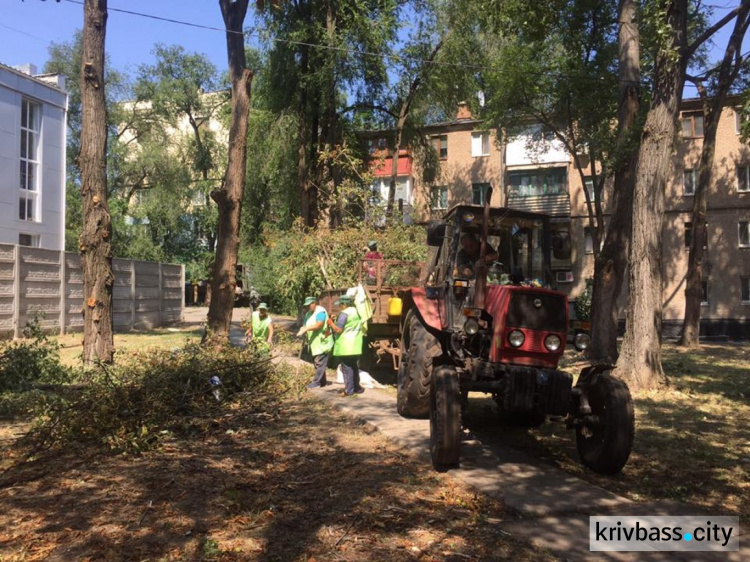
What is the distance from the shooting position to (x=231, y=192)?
11.9m

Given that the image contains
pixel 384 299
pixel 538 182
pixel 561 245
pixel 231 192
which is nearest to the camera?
pixel 561 245

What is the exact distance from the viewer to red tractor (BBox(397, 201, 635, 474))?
5.40 metres

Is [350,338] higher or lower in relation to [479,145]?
lower

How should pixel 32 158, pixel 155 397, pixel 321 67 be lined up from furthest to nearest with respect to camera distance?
pixel 32 158
pixel 321 67
pixel 155 397

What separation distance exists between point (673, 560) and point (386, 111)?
21.4m

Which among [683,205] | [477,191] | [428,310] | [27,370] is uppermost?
[477,191]

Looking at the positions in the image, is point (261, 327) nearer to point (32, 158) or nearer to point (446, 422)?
point (446, 422)

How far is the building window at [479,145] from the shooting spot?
32.8m

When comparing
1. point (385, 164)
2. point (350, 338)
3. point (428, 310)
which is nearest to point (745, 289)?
point (385, 164)

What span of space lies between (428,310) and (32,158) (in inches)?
1115

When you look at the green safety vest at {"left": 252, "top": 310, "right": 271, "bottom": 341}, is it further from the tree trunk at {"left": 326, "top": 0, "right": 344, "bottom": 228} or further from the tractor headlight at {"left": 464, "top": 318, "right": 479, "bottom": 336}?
the tree trunk at {"left": 326, "top": 0, "right": 344, "bottom": 228}


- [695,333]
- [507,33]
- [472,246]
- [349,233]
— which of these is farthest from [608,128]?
[472,246]

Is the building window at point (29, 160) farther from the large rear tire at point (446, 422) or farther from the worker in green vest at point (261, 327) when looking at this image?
the large rear tire at point (446, 422)

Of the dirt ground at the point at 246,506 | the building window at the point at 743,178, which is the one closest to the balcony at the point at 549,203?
the building window at the point at 743,178
